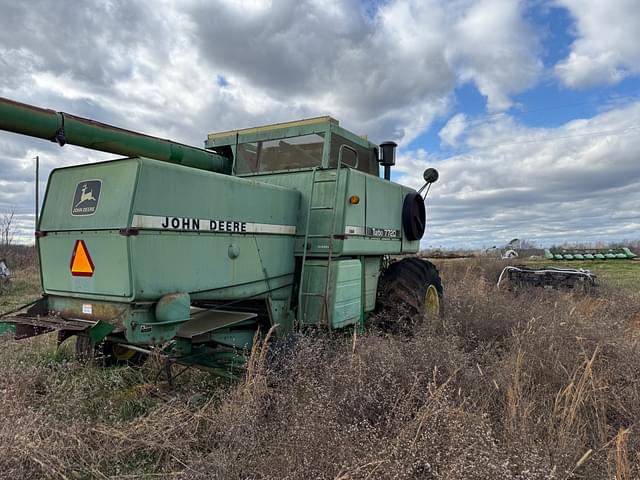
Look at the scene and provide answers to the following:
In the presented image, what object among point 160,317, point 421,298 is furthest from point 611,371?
point 160,317

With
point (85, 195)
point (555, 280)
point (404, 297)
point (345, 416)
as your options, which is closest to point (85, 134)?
point (85, 195)

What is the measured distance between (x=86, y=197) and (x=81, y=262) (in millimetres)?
488

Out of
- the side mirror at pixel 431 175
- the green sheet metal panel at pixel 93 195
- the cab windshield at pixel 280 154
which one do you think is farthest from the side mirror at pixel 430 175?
the green sheet metal panel at pixel 93 195

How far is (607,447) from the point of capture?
2859 mm

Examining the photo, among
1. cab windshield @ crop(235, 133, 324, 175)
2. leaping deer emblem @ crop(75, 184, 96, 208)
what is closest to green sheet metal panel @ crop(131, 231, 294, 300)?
leaping deer emblem @ crop(75, 184, 96, 208)

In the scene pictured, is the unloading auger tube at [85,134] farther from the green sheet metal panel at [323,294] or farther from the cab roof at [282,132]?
the green sheet metal panel at [323,294]

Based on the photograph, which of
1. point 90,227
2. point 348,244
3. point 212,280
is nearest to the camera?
point 90,227

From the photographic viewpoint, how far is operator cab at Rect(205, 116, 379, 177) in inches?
199

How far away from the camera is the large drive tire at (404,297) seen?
553 cm

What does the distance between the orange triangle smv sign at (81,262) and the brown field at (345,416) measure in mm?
819

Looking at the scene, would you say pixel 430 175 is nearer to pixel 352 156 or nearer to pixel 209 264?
pixel 352 156

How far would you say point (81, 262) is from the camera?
3488 mm

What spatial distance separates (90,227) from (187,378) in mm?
1762

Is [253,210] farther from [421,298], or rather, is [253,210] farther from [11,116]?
[421,298]
